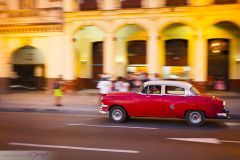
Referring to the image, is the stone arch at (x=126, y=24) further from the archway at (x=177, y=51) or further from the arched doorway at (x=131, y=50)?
the archway at (x=177, y=51)

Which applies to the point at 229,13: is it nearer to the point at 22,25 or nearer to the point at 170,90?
the point at 170,90

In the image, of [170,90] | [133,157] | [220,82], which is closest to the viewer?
[133,157]

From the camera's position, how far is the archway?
22016mm

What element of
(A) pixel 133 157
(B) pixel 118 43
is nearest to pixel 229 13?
(B) pixel 118 43

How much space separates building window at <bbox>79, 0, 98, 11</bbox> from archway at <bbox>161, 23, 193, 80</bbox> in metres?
4.71

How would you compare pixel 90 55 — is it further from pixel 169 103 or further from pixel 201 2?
pixel 169 103

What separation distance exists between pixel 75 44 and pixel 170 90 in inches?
457

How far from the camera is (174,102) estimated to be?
12.5m

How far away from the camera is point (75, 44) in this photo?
22938 millimetres

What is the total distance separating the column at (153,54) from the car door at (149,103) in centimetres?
804

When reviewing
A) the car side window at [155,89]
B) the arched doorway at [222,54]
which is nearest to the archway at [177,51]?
the arched doorway at [222,54]

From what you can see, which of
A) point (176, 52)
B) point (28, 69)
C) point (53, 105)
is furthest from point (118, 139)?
point (28, 69)

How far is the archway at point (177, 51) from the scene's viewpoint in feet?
72.2

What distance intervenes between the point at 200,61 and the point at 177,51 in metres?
2.89
